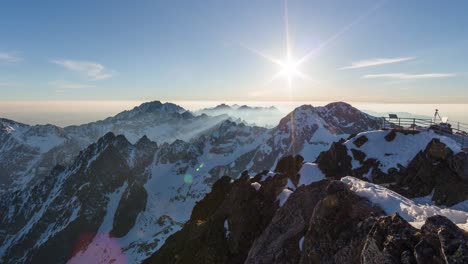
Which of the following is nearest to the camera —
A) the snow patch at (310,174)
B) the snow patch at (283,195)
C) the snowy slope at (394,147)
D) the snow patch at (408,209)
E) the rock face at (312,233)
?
the rock face at (312,233)

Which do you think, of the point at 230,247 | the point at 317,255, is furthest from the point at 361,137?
the point at 317,255

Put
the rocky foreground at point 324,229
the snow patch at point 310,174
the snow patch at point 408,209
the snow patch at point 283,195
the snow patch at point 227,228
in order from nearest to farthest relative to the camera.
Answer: the rocky foreground at point 324,229
the snow patch at point 408,209
the snow patch at point 283,195
the snow patch at point 227,228
the snow patch at point 310,174

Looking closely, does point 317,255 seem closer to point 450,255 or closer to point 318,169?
point 450,255

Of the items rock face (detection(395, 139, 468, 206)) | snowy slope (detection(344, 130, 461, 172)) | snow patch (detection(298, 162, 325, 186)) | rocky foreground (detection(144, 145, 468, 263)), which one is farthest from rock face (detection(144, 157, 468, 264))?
snowy slope (detection(344, 130, 461, 172))

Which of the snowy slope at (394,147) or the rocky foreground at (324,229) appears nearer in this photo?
the rocky foreground at (324,229)

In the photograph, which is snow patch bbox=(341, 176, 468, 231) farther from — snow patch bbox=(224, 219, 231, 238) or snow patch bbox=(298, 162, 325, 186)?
snow patch bbox=(298, 162, 325, 186)

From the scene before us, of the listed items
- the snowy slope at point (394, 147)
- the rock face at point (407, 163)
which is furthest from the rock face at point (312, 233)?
the snowy slope at point (394, 147)

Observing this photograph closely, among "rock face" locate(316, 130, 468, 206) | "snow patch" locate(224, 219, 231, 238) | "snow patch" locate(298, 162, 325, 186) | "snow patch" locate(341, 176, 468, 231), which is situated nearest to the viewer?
"snow patch" locate(341, 176, 468, 231)

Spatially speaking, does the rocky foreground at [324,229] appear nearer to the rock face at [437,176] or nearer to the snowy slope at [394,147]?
the rock face at [437,176]
